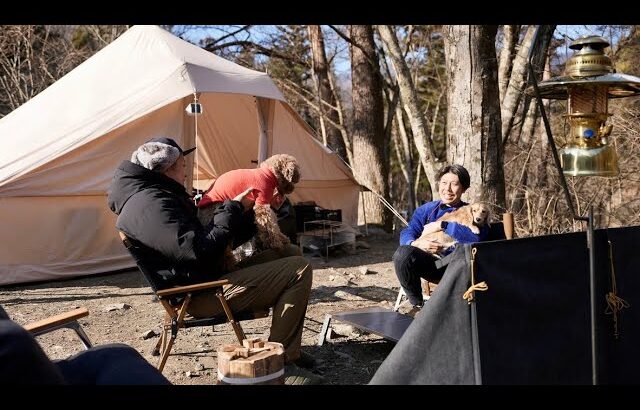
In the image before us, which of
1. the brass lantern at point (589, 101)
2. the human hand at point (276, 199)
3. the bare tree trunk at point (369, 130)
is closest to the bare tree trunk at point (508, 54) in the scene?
the bare tree trunk at point (369, 130)

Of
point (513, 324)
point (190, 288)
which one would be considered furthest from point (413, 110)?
point (513, 324)

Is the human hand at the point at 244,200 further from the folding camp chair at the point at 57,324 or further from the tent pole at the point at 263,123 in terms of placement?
the tent pole at the point at 263,123

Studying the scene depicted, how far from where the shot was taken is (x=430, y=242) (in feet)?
14.7

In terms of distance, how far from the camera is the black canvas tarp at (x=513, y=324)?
2.62m

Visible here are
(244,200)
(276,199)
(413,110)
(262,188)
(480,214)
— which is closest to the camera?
(244,200)

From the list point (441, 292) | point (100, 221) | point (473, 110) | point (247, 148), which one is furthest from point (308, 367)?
point (247, 148)

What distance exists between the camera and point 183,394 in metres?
2.46

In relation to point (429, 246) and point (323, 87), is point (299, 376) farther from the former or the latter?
point (323, 87)

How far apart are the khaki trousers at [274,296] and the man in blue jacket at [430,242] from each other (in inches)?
34.5

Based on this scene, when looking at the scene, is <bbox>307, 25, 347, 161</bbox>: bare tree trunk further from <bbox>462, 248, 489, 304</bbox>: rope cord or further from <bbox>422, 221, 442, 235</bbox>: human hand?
<bbox>462, 248, 489, 304</bbox>: rope cord

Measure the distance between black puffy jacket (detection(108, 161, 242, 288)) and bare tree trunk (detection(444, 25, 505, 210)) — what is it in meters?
2.95

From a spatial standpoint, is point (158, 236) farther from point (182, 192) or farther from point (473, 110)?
point (473, 110)

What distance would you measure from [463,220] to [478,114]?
1.91 metres

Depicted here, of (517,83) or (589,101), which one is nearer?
(589,101)
